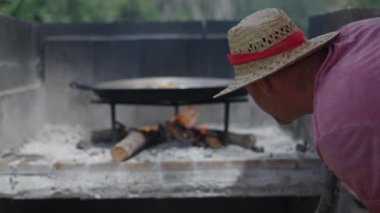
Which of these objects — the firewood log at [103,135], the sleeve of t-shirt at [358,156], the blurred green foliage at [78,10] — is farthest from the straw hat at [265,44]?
the blurred green foliage at [78,10]

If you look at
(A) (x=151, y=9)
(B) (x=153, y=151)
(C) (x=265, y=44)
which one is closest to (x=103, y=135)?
(B) (x=153, y=151)

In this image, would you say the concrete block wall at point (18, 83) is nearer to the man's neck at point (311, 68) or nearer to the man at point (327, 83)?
the man at point (327, 83)

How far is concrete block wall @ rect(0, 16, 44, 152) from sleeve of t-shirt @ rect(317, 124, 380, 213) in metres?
2.43

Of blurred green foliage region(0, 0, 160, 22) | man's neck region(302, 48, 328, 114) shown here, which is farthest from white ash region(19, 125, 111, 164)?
man's neck region(302, 48, 328, 114)

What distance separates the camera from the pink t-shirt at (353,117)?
113cm

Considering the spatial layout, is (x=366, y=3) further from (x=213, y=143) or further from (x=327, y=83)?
(x=327, y=83)

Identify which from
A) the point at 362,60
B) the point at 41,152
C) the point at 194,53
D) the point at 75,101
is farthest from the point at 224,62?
the point at 362,60

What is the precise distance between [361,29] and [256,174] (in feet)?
5.64

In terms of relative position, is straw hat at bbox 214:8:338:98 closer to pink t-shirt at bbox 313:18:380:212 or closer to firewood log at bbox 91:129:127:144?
pink t-shirt at bbox 313:18:380:212

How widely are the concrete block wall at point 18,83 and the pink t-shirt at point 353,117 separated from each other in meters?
2.40

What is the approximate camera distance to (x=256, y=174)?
2951mm

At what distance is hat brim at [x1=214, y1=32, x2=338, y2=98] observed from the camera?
1.35 m

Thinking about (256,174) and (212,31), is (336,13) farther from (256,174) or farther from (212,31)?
(212,31)

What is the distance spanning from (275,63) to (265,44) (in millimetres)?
84
